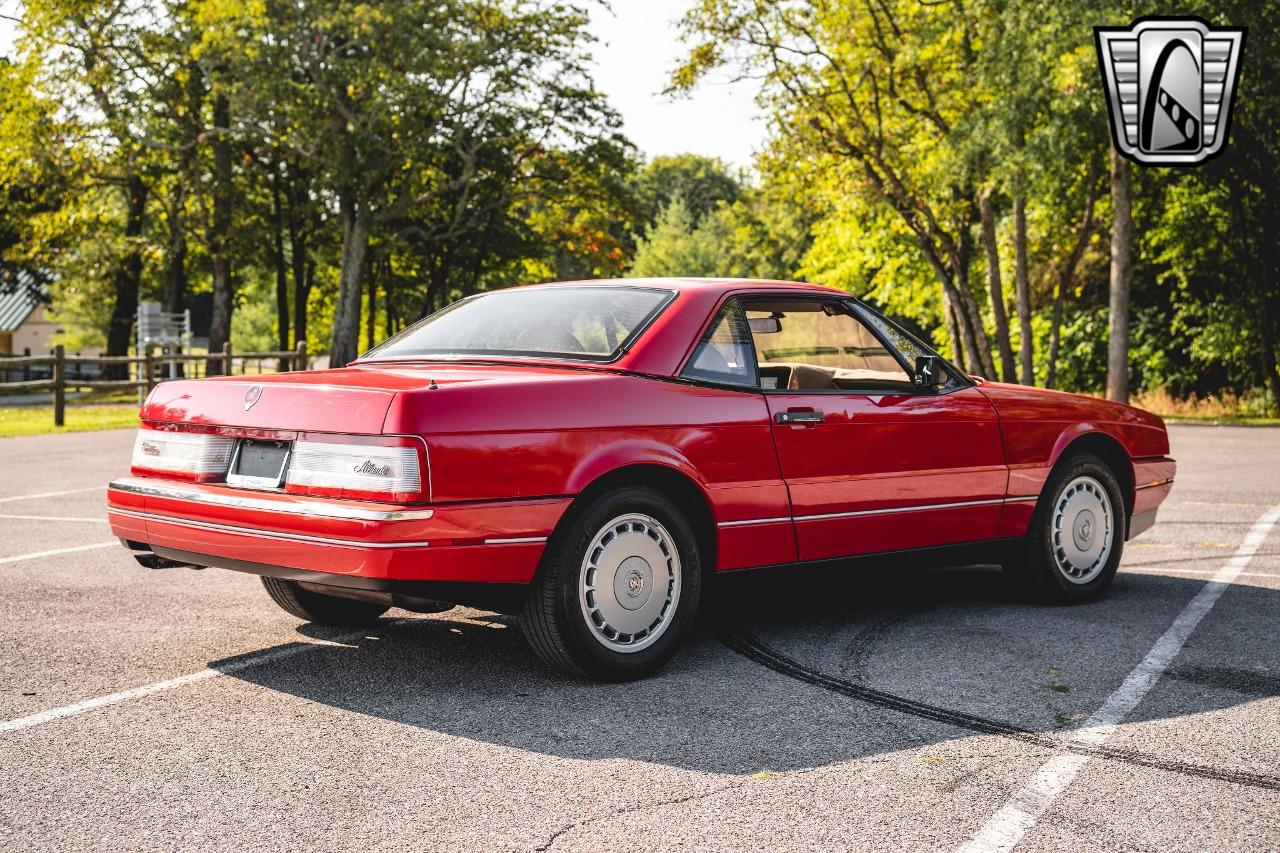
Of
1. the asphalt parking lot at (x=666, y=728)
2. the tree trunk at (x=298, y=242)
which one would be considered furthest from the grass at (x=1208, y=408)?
the tree trunk at (x=298, y=242)

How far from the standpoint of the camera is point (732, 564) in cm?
555

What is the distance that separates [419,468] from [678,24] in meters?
25.0

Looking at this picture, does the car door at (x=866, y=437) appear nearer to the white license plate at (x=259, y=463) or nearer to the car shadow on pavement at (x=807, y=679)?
the car shadow on pavement at (x=807, y=679)

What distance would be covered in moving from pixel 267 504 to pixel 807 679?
216cm

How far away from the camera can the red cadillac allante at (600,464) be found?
474 cm

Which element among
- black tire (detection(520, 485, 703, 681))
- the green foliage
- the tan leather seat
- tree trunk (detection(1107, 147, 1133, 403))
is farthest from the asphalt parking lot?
the green foliage

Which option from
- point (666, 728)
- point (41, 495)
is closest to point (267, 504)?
point (666, 728)

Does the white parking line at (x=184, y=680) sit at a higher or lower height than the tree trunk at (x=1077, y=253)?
lower

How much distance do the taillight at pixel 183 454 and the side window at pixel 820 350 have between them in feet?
7.55

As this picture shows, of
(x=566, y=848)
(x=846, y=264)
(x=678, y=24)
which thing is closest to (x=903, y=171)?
(x=678, y=24)

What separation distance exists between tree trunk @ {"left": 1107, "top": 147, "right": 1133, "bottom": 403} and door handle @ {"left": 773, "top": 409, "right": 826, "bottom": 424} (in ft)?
63.8

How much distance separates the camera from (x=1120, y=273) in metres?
24.3

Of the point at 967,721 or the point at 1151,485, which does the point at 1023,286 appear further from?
the point at 967,721

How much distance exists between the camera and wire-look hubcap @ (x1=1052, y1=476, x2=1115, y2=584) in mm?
6996
